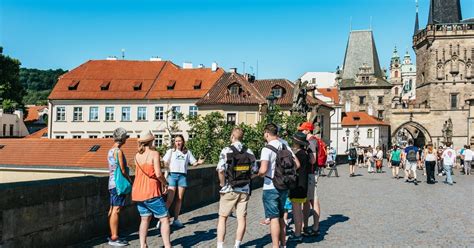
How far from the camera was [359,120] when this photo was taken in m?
78.4

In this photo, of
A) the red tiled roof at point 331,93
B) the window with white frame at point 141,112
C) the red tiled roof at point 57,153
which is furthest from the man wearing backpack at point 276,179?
the red tiled roof at point 331,93

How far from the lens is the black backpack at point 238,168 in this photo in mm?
6855

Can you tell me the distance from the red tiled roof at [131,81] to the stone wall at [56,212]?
148ft

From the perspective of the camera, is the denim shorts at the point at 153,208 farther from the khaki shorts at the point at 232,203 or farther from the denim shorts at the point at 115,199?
the khaki shorts at the point at 232,203

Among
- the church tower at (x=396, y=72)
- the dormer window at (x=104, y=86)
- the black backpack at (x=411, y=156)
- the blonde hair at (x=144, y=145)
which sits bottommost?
the black backpack at (x=411, y=156)

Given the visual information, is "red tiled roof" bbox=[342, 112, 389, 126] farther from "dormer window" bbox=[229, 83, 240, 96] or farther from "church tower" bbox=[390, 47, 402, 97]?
"church tower" bbox=[390, 47, 402, 97]

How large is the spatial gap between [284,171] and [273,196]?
1.20ft

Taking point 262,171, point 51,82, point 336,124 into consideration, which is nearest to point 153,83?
point 336,124

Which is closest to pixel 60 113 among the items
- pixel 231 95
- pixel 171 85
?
pixel 171 85

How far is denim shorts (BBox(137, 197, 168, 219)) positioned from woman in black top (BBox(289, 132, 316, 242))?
1857 millimetres

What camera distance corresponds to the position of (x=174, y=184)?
9.30 meters

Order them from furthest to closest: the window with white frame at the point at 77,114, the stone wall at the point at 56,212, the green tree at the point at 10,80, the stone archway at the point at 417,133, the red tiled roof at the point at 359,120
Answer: the red tiled roof at the point at 359,120, the stone archway at the point at 417,133, the green tree at the point at 10,80, the window with white frame at the point at 77,114, the stone wall at the point at 56,212

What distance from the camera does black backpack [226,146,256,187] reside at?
22.5 feet

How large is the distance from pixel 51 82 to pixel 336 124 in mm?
77603
